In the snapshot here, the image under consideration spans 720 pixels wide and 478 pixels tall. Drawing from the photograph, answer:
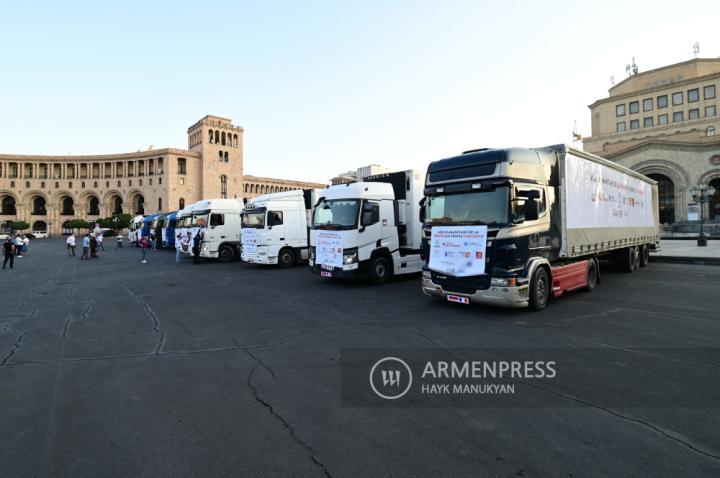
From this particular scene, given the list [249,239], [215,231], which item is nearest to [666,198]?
[249,239]

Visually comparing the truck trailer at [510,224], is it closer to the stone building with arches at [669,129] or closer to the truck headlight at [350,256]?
the truck headlight at [350,256]

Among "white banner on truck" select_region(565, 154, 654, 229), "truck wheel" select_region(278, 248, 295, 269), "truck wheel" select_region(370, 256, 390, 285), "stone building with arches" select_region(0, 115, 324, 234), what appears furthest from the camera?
"stone building with arches" select_region(0, 115, 324, 234)

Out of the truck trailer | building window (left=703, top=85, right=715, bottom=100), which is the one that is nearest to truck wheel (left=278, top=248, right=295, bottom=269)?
the truck trailer

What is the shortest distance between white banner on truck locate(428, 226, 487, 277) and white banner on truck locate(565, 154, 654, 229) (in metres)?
2.66

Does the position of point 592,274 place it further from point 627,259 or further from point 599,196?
point 627,259

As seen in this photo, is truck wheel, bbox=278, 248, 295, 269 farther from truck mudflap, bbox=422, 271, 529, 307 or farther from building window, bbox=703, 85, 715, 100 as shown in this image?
building window, bbox=703, 85, 715, 100

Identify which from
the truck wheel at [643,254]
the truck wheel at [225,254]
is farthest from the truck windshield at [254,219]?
the truck wheel at [643,254]

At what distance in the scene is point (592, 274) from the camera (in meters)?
11.0

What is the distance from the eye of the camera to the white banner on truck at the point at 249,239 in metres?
17.8

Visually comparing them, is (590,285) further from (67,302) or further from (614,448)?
(67,302)

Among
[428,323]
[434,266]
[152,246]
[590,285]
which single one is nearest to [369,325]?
[428,323]

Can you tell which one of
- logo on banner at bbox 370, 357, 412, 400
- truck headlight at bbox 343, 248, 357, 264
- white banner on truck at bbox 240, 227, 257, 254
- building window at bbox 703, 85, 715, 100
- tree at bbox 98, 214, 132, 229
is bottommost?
logo on banner at bbox 370, 357, 412, 400

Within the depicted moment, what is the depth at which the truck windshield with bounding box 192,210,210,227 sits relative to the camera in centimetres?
2152

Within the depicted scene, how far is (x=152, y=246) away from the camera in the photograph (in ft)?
120
